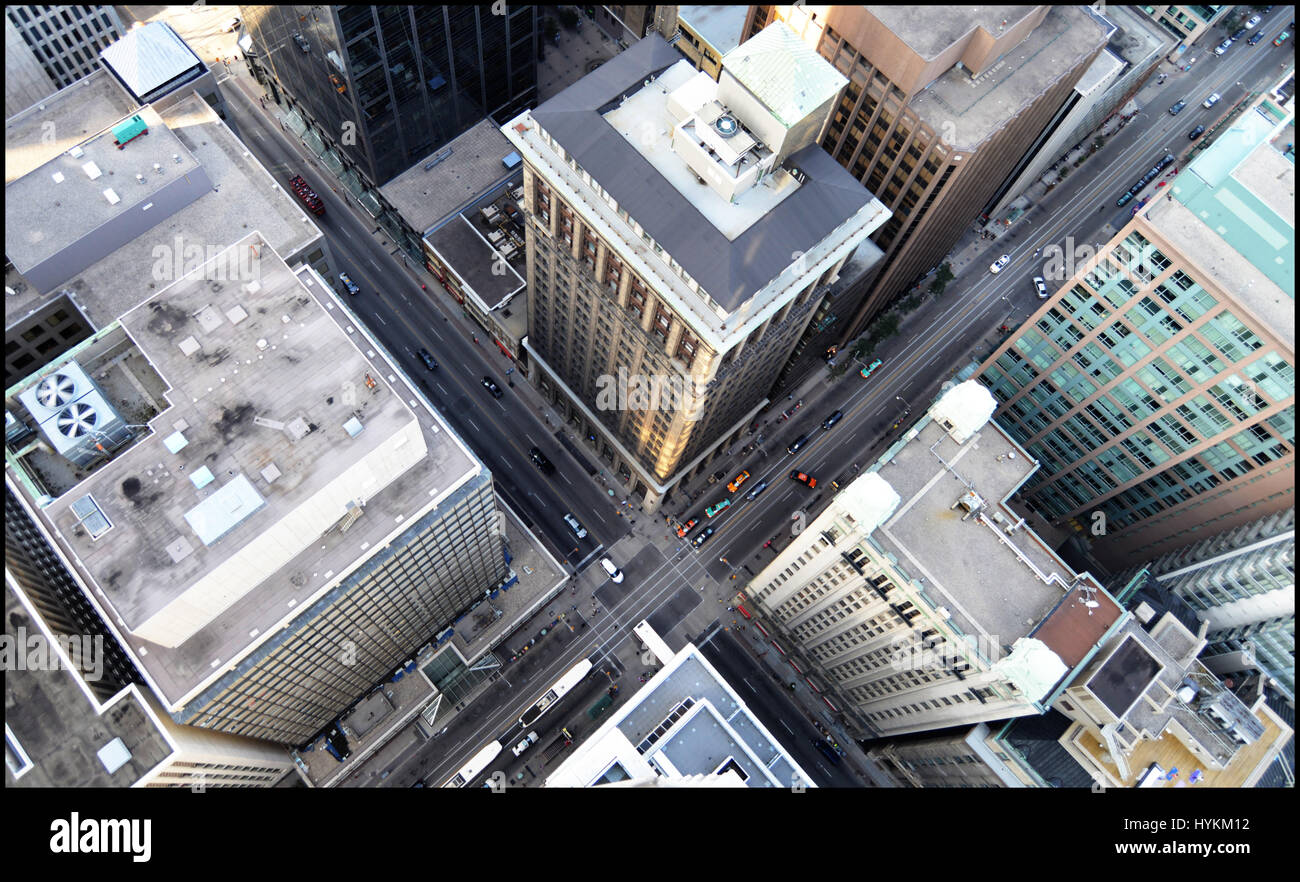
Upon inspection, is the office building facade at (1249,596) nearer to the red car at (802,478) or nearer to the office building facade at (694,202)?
the red car at (802,478)

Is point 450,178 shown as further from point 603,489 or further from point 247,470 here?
point 247,470

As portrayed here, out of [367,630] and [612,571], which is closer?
[367,630]

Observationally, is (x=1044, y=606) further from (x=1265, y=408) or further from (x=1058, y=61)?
(x=1058, y=61)

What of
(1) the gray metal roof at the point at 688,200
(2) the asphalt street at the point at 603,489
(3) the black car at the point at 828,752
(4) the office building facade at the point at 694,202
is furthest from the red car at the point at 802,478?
(1) the gray metal roof at the point at 688,200

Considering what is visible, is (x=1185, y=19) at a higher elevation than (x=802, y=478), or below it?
higher

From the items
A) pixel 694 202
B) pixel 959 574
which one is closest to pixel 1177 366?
pixel 959 574

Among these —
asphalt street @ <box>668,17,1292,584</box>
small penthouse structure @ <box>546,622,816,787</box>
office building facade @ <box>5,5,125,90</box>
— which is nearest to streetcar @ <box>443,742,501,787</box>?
asphalt street @ <box>668,17,1292,584</box>
